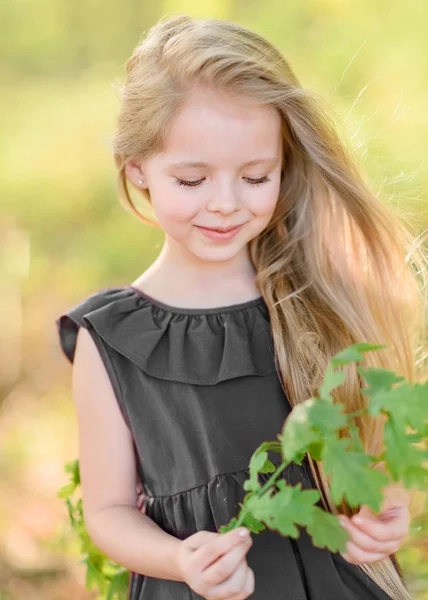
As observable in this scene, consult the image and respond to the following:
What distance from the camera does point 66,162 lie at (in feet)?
16.5

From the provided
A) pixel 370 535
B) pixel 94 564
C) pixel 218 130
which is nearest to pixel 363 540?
pixel 370 535

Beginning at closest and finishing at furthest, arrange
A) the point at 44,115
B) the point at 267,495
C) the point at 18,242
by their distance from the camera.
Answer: the point at 267,495
the point at 18,242
the point at 44,115

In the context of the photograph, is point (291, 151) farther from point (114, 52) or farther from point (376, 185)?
point (114, 52)

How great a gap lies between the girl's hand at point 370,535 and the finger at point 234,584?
184 millimetres

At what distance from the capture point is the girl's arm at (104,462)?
1.76 metres

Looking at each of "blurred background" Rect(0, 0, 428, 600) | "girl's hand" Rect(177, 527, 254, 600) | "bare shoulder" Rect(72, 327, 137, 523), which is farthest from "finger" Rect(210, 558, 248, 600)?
"blurred background" Rect(0, 0, 428, 600)

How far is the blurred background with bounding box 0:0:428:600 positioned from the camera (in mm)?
3609

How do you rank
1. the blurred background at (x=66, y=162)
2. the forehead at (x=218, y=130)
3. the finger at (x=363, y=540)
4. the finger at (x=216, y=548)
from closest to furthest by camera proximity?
1. the finger at (x=216, y=548)
2. the finger at (x=363, y=540)
3. the forehead at (x=218, y=130)
4. the blurred background at (x=66, y=162)

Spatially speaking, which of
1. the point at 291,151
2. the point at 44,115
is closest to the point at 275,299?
the point at 291,151

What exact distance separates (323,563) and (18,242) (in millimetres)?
3487

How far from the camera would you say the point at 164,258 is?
1.92m

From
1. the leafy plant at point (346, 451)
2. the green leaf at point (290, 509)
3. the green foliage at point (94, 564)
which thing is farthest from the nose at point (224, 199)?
the green foliage at point (94, 564)

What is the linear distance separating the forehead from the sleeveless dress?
0.36 meters

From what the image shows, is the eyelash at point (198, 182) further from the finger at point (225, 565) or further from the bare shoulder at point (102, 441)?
the finger at point (225, 565)
